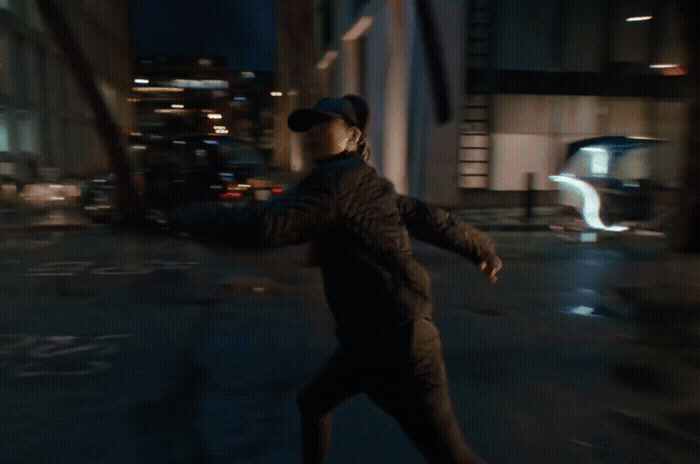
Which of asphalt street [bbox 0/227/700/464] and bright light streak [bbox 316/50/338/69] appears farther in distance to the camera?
bright light streak [bbox 316/50/338/69]

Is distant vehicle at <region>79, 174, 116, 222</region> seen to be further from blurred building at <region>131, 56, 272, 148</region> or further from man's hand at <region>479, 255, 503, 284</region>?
man's hand at <region>479, 255, 503, 284</region>

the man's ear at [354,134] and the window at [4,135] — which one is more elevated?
the window at [4,135]

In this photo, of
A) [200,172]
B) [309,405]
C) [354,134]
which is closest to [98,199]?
[200,172]

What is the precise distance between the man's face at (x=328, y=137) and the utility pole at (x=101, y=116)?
471 inches

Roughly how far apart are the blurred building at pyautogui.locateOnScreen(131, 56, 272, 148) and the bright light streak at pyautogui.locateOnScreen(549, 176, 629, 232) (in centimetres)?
753

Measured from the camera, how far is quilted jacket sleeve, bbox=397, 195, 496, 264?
2.90 meters

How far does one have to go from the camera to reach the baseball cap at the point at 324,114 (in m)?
2.77

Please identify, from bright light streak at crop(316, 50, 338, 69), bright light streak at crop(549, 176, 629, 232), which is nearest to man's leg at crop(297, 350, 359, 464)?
bright light streak at crop(549, 176, 629, 232)

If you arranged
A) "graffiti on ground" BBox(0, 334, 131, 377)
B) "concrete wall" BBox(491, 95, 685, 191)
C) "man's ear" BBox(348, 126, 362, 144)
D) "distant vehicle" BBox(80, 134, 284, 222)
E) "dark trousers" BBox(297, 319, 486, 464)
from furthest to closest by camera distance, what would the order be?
"concrete wall" BBox(491, 95, 685, 191), "distant vehicle" BBox(80, 134, 284, 222), "graffiti on ground" BBox(0, 334, 131, 377), "man's ear" BBox(348, 126, 362, 144), "dark trousers" BBox(297, 319, 486, 464)

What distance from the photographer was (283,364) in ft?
20.1

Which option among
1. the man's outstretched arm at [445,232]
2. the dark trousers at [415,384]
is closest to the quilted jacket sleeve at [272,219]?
the man's outstretched arm at [445,232]

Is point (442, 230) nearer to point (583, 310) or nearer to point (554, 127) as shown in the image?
point (583, 310)

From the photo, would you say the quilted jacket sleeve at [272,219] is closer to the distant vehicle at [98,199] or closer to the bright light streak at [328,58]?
the distant vehicle at [98,199]

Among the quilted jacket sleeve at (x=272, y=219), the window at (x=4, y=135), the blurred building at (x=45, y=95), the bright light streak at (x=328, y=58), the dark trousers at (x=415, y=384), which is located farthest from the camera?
the bright light streak at (x=328, y=58)
